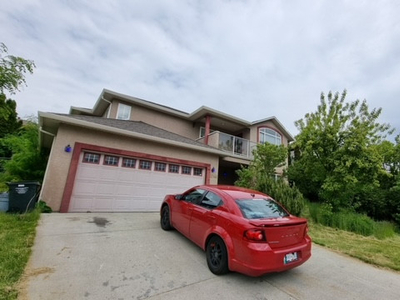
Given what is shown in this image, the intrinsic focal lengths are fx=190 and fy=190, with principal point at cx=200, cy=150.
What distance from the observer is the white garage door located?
7434 mm

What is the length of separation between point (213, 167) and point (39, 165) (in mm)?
10144

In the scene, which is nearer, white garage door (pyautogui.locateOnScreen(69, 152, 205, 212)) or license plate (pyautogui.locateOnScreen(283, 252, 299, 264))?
license plate (pyautogui.locateOnScreen(283, 252, 299, 264))

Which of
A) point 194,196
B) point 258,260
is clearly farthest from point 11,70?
point 258,260

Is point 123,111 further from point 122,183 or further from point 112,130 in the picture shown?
point 122,183

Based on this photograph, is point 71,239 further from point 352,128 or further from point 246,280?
point 352,128

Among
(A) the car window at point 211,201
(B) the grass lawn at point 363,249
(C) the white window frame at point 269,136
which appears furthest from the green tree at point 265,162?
(A) the car window at point 211,201

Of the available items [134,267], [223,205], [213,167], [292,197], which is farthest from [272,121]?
[134,267]

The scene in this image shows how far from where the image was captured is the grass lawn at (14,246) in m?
2.57

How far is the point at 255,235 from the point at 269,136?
588 inches

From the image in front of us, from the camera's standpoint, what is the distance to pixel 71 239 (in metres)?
4.46

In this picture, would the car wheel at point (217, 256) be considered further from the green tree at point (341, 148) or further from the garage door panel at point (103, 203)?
the green tree at point (341, 148)

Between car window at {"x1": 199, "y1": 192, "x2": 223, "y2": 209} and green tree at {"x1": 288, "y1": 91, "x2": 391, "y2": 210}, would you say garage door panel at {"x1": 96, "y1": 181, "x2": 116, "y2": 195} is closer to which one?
car window at {"x1": 199, "y1": 192, "x2": 223, "y2": 209}

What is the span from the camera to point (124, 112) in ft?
39.7

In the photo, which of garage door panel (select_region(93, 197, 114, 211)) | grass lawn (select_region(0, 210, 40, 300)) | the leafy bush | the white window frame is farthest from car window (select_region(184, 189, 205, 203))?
the white window frame
